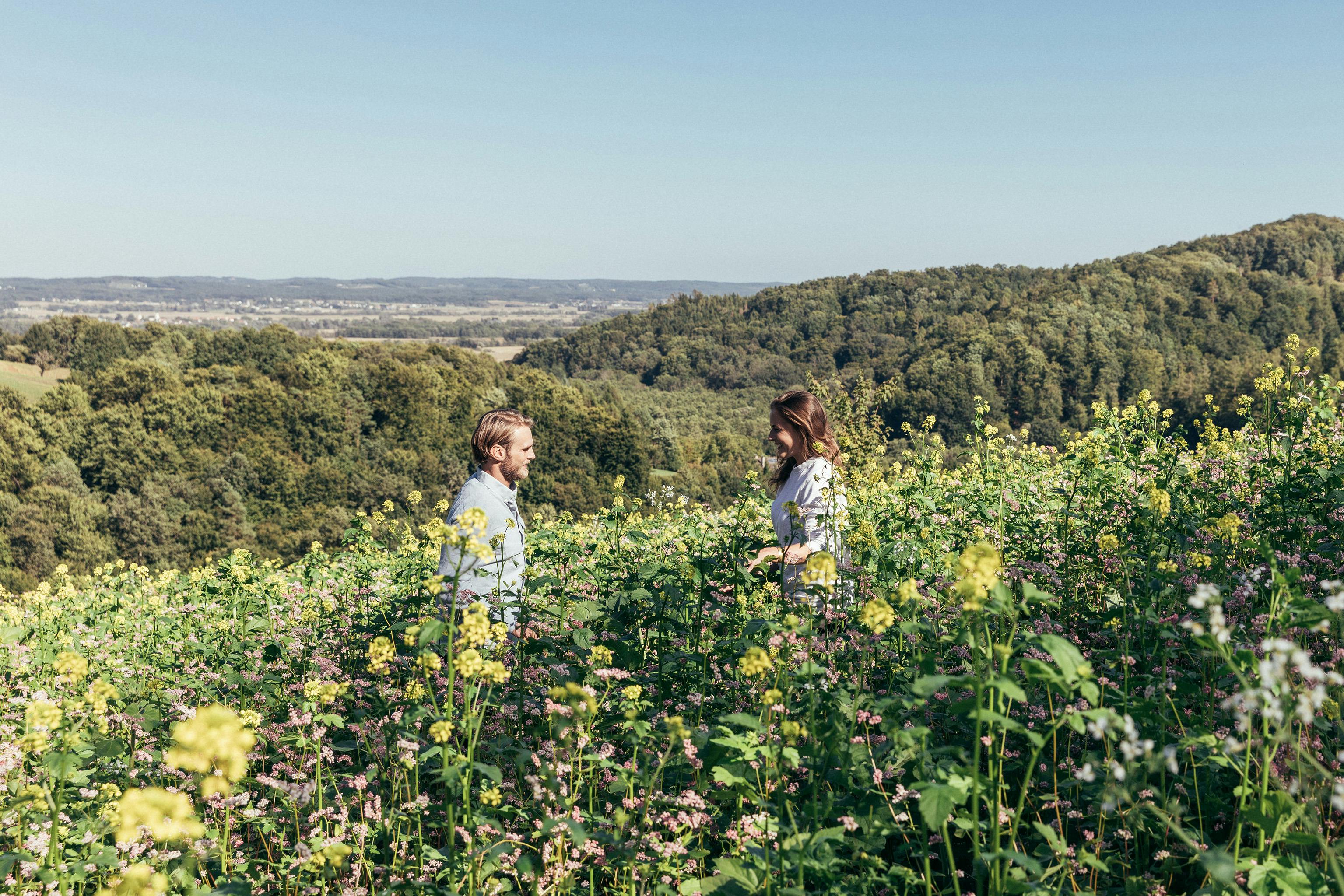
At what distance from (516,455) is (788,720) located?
9.98 ft

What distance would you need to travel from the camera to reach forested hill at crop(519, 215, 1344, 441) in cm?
6731

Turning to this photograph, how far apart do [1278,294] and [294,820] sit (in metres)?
99.0

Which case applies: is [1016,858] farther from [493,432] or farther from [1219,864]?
[493,432]

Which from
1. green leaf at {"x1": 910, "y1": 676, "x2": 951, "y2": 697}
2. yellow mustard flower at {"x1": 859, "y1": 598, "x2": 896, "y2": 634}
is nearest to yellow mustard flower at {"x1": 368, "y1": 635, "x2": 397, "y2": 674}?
yellow mustard flower at {"x1": 859, "y1": 598, "x2": 896, "y2": 634}

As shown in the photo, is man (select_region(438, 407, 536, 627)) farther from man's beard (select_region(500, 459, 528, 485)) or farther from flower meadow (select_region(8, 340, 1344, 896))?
flower meadow (select_region(8, 340, 1344, 896))

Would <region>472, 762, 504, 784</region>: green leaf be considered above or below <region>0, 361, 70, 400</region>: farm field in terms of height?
above

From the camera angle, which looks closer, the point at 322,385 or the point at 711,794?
the point at 711,794

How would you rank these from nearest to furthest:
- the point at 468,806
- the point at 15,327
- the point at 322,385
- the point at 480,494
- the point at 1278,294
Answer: the point at 468,806 < the point at 480,494 < the point at 322,385 < the point at 1278,294 < the point at 15,327

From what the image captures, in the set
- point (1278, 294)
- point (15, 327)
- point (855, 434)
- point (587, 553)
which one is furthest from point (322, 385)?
point (1278, 294)

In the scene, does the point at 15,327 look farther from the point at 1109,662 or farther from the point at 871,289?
the point at 1109,662

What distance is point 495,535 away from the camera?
13.4 ft

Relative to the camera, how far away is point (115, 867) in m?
2.87

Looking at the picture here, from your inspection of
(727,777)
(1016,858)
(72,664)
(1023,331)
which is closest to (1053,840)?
(1016,858)

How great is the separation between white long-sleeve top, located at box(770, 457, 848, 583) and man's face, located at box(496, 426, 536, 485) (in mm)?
1578
